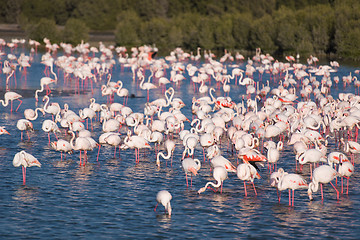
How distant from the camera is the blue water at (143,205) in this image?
1061cm

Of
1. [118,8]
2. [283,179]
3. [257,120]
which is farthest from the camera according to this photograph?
[118,8]

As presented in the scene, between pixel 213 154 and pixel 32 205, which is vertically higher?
pixel 213 154

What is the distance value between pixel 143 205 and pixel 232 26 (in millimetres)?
45692

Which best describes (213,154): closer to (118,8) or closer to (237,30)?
(237,30)

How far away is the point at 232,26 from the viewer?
56.2m

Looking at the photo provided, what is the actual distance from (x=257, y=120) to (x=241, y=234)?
726 cm

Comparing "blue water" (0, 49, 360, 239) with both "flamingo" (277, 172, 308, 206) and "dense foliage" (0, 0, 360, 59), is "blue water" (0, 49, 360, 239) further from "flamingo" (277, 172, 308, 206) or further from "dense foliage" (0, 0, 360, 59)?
"dense foliage" (0, 0, 360, 59)

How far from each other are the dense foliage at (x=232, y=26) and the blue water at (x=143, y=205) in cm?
3361

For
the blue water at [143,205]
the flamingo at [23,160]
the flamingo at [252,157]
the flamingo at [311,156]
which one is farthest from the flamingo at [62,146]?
the flamingo at [311,156]

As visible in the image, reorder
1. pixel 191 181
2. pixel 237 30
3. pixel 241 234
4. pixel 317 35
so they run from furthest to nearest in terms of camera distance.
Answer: pixel 237 30 < pixel 317 35 < pixel 191 181 < pixel 241 234

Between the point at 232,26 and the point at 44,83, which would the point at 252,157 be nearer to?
the point at 44,83

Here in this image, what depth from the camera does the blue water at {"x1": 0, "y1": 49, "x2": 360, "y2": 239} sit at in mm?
10609

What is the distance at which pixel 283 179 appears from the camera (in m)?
11.8

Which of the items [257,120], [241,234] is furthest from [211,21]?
[241,234]
